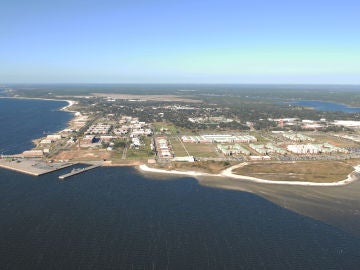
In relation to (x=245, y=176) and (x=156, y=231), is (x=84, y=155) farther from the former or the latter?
(x=156, y=231)

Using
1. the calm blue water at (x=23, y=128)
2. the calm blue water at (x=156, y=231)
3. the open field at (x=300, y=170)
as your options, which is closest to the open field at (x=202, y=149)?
the open field at (x=300, y=170)

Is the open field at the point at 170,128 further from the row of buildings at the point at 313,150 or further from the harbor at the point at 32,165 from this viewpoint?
the harbor at the point at 32,165

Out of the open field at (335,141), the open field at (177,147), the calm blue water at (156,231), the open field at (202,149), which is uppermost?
the open field at (177,147)

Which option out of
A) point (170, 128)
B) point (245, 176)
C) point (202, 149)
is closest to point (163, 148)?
point (202, 149)

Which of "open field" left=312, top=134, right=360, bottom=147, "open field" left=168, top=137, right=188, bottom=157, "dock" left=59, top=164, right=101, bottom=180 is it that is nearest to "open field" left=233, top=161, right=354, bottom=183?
"open field" left=168, top=137, right=188, bottom=157

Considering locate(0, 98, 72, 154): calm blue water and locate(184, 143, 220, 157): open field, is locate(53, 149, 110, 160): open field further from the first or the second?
locate(184, 143, 220, 157): open field

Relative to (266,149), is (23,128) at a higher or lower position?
higher
